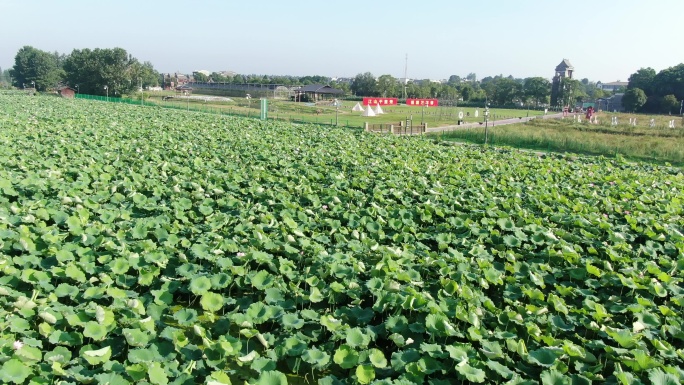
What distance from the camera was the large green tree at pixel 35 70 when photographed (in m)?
70.5

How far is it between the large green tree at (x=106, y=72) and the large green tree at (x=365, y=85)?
116ft

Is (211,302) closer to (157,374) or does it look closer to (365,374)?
(157,374)

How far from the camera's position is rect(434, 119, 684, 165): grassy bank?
2095 centimetres

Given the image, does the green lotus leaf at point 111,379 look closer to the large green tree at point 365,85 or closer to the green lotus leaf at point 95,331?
the green lotus leaf at point 95,331

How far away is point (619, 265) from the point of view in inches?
233

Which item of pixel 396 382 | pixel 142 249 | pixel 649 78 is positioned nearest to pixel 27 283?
pixel 142 249

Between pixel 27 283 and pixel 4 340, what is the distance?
1.45 m

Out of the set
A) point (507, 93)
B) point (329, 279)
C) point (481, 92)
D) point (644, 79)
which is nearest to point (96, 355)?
point (329, 279)

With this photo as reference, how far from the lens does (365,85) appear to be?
83500mm

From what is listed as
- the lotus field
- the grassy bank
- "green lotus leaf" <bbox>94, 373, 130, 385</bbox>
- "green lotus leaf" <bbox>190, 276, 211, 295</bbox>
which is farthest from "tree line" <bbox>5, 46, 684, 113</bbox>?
"green lotus leaf" <bbox>94, 373, 130, 385</bbox>

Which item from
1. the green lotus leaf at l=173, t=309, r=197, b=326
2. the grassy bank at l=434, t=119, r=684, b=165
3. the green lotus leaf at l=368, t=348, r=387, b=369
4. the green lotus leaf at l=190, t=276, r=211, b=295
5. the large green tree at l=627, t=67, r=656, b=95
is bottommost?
the green lotus leaf at l=368, t=348, r=387, b=369

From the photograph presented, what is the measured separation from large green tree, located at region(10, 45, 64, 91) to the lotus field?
236 feet

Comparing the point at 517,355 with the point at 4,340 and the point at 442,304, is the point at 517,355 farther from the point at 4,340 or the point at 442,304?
the point at 4,340

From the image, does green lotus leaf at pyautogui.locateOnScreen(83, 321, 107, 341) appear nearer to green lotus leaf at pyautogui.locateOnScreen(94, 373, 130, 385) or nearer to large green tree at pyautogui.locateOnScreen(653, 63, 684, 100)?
green lotus leaf at pyautogui.locateOnScreen(94, 373, 130, 385)
